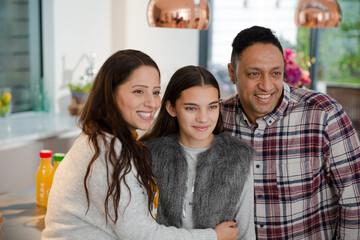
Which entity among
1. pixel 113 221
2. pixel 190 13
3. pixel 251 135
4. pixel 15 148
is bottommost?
pixel 15 148

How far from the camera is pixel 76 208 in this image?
130 centimetres

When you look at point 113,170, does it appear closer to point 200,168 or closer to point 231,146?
point 200,168

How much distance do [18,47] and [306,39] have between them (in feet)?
10.2

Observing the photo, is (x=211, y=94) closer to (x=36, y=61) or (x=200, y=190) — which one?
(x=200, y=190)

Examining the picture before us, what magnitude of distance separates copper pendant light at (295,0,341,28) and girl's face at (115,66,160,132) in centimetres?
152

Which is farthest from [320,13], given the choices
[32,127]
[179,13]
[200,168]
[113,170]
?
[32,127]

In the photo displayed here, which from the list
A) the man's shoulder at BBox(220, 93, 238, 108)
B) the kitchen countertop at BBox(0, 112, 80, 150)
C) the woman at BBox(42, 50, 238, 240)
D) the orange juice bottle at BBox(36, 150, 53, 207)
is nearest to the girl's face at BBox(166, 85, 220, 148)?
the woman at BBox(42, 50, 238, 240)

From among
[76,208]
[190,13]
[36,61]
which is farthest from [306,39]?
[76,208]

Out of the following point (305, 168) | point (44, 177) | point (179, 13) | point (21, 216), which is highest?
point (179, 13)

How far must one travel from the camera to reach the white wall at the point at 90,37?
364 centimetres

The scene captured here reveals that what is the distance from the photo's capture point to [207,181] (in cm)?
154

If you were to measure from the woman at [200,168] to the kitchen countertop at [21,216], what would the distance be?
47cm

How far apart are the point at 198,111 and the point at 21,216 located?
79 cm

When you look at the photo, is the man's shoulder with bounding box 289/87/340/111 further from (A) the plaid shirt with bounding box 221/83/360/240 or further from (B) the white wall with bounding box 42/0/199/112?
(B) the white wall with bounding box 42/0/199/112
